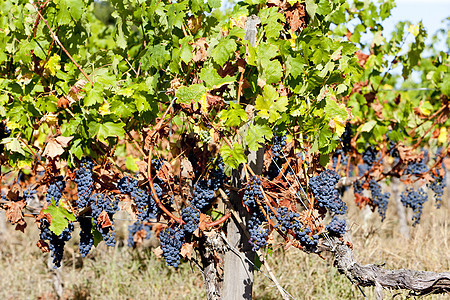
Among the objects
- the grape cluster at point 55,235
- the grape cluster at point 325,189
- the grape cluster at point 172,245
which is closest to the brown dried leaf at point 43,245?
the grape cluster at point 55,235

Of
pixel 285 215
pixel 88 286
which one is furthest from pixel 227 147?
pixel 88 286

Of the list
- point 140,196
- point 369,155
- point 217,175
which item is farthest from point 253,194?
point 369,155

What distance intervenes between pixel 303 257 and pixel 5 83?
283 centimetres

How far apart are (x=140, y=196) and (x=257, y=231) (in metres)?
0.67

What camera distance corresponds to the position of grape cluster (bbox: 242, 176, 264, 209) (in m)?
2.25

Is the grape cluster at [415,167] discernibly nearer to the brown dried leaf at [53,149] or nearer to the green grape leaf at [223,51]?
the green grape leaf at [223,51]

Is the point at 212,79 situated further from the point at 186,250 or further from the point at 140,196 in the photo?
the point at 186,250

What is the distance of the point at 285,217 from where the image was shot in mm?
2268

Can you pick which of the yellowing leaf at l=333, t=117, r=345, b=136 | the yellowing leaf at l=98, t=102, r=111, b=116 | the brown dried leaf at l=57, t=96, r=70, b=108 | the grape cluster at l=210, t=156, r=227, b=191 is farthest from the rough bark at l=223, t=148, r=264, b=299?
the brown dried leaf at l=57, t=96, r=70, b=108

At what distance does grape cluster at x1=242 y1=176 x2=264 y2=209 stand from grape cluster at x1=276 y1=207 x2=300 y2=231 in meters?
0.11

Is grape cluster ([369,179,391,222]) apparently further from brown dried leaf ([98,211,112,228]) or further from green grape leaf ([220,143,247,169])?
brown dried leaf ([98,211,112,228])

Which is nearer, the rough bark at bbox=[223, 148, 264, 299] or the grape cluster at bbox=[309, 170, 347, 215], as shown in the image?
the grape cluster at bbox=[309, 170, 347, 215]

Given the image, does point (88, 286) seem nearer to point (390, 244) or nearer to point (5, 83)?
point (5, 83)

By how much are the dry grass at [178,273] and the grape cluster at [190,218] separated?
153cm
